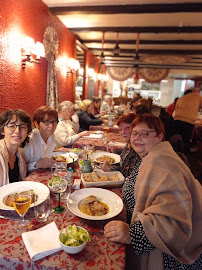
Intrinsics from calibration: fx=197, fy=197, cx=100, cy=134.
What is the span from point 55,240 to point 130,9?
387cm

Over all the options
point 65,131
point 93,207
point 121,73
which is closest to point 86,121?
point 65,131

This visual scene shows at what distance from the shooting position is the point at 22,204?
3.18 feet

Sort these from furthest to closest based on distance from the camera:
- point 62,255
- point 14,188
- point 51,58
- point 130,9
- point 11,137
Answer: point 51,58 < point 130,9 < point 11,137 < point 14,188 < point 62,255

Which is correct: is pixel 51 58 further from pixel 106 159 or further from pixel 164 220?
pixel 164 220

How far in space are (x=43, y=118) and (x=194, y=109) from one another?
3813 mm

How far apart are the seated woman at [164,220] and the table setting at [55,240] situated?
0.09 metres

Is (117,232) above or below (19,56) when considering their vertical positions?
below

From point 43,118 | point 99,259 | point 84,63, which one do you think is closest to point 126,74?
point 84,63

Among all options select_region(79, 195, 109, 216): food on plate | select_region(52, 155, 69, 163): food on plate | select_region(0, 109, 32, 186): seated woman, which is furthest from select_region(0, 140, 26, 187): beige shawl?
select_region(79, 195, 109, 216): food on plate

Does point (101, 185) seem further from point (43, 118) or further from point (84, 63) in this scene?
point (84, 63)

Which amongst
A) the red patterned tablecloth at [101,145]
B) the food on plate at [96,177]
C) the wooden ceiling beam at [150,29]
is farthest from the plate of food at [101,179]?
the wooden ceiling beam at [150,29]

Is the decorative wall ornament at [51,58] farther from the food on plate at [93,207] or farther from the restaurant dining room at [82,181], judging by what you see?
the food on plate at [93,207]

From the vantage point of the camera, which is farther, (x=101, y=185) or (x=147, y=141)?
(x=101, y=185)

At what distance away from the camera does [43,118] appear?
2072 mm
